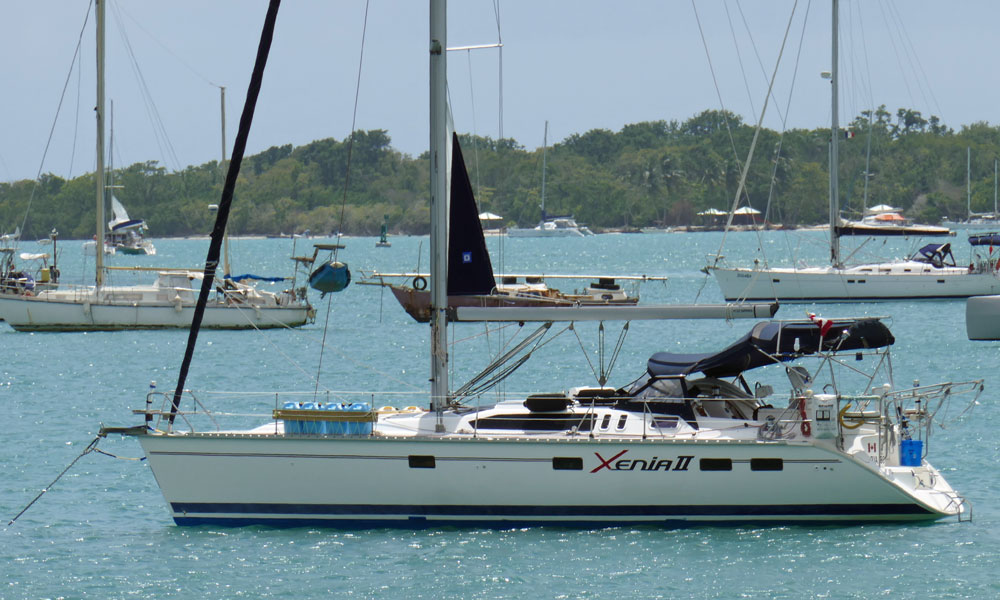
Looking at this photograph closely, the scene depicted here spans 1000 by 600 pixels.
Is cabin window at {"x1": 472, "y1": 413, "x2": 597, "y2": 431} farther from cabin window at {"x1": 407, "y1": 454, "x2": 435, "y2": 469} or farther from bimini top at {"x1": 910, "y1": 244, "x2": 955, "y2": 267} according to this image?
bimini top at {"x1": 910, "y1": 244, "x2": 955, "y2": 267}

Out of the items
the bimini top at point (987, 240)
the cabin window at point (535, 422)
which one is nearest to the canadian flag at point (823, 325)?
the cabin window at point (535, 422)

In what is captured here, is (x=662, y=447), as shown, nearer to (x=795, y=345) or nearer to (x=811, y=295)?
(x=795, y=345)

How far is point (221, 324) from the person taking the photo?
48812mm

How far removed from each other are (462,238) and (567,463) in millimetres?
3412

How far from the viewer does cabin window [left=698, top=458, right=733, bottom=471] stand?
17578 mm

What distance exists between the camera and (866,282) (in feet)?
191

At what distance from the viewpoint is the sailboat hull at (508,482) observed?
17547 mm

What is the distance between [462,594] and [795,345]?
5.90 metres

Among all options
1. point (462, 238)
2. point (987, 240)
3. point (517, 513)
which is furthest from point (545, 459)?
point (987, 240)

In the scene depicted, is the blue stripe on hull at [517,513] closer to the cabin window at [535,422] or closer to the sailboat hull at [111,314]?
the cabin window at [535,422]

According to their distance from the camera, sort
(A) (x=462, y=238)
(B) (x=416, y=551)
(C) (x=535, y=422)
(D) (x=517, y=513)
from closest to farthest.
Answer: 1. (B) (x=416, y=551)
2. (D) (x=517, y=513)
3. (C) (x=535, y=422)
4. (A) (x=462, y=238)

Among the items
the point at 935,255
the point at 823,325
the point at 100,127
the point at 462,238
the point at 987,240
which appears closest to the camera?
the point at 823,325

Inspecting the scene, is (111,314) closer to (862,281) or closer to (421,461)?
(862,281)

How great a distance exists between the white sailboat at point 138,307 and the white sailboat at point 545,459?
2970 centimetres
